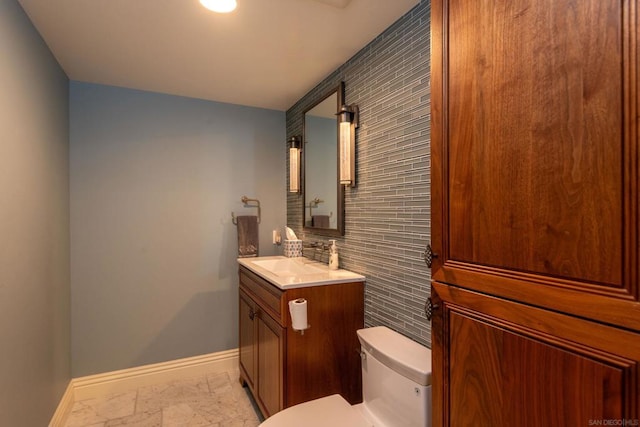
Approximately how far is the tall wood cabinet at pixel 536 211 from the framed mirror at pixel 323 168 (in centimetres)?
127

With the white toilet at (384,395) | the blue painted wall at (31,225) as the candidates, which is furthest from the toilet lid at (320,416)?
the blue painted wall at (31,225)

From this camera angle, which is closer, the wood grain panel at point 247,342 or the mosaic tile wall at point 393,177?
the mosaic tile wall at point 393,177

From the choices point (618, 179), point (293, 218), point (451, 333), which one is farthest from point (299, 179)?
point (618, 179)

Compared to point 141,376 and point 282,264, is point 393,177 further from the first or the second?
point 141,376

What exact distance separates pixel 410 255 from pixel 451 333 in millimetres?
720

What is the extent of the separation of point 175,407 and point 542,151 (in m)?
2.61

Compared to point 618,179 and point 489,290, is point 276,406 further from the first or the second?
point 618,179

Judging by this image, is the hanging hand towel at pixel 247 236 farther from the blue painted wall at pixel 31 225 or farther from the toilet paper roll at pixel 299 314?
the toilet paper roll at pixel 299 314

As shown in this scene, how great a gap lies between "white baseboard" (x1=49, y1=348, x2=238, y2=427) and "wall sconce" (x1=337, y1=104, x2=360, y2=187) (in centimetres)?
191

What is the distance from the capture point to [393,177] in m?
1.63

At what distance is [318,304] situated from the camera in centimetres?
167

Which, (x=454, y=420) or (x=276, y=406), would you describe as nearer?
(x=454, y=420)

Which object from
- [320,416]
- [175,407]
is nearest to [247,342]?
[175,407]

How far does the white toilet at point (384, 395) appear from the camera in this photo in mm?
1150
